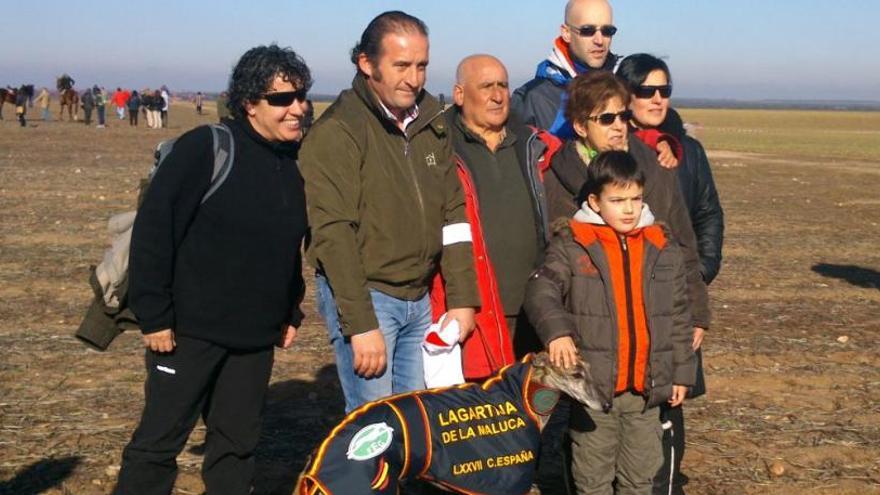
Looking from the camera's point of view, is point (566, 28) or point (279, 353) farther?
point (279, 353)

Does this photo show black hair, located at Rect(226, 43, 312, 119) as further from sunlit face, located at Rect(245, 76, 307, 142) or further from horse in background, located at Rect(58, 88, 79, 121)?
horse in background, located at Rect(58, 88, 79, 121)

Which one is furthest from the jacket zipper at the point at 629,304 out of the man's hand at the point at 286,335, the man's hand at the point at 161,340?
the man's hand at the point at 161,340

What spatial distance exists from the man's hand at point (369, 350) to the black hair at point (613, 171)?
43.1 inches

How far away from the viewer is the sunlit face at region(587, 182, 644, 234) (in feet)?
13.6

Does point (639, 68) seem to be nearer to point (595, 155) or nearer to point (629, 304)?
point (595, 155)

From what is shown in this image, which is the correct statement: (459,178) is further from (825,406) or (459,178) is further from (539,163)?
(825,406)

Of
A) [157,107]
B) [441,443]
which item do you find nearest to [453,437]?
[441,443]

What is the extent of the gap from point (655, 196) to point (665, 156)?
0.22m

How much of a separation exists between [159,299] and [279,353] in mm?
4195

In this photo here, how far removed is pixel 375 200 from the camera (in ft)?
12.7

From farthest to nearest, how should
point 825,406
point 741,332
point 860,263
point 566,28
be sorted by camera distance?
point 860,263 < point 741,332 < point 825,406 < point 566,28

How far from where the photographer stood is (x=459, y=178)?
13.9 feet

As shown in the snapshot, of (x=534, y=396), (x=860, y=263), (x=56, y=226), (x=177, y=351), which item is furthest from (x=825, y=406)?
(x=56, y=226)

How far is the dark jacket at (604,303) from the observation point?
13.7 ft
